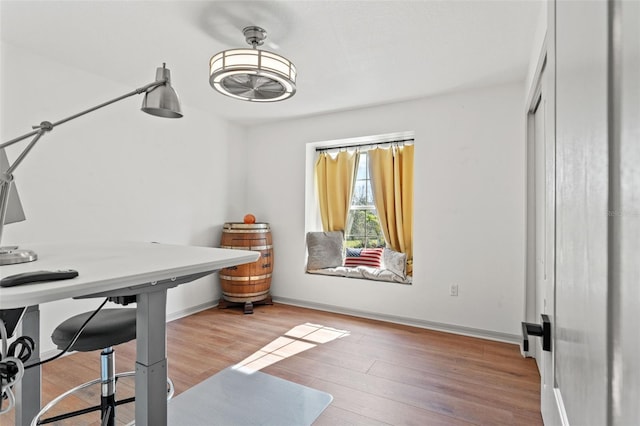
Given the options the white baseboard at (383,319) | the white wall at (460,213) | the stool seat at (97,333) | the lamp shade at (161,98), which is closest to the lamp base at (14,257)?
the stool seat at (97,333)

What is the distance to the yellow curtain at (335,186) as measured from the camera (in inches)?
161

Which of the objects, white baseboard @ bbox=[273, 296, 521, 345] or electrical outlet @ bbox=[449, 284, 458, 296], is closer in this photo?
white baseboard @ bbox=[273, 296, 521, 345]

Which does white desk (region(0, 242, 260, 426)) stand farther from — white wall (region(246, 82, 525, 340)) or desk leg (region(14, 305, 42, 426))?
white wall (region(246, 82, 525, 340))

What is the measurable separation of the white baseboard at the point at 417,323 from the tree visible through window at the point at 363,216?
86cm

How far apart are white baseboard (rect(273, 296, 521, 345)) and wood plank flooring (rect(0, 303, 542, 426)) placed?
103 mm

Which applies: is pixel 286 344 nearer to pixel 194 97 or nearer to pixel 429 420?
pixel 429 420

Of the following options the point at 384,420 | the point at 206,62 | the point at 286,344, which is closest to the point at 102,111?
the point at 206,62

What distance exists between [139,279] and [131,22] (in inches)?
79.2

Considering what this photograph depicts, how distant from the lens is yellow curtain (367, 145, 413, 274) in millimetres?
3707

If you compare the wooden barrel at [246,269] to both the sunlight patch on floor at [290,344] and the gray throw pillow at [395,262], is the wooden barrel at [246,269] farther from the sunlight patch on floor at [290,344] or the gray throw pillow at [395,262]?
the gray throw pillow at [395,262]

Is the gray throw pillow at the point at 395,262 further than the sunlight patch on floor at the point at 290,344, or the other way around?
the gray throw pillow at the point at 395,262

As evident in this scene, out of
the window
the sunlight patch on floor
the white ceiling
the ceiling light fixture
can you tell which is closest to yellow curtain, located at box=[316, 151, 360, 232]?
the window

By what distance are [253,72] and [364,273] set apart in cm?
251

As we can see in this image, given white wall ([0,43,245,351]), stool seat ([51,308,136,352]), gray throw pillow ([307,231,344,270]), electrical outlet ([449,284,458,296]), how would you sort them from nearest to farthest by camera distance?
stool seat ([51,308,136,352]) < white wall ([0,43,245,351]) < electrical outlet ([449,284,458,296]) < gray throw pillow ([307,231,344,270])
